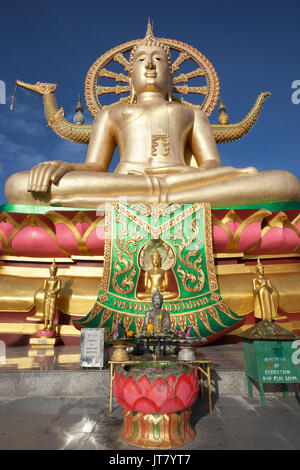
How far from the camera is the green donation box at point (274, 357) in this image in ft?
8.23

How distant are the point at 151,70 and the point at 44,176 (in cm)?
381

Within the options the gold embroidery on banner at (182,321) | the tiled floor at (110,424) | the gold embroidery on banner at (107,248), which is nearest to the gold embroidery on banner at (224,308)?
the gold embroidery on banner at (182,321)

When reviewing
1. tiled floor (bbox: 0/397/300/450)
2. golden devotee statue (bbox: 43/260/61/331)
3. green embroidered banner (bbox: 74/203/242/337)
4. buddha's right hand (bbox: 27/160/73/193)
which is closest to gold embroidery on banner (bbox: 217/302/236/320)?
green embroidered banner (bbox: 74/203/242/337)

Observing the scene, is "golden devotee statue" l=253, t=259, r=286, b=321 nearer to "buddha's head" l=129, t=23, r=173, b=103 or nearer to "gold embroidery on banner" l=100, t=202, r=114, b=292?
"gold embroidery on banner" l=100, t=202, r=114, b=292

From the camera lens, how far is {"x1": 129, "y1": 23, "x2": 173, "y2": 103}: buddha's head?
7312mm

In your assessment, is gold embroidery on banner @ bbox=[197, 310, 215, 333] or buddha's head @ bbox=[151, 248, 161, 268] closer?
gold embroidery on banner @ bbox=[197, 310, 215, 333]

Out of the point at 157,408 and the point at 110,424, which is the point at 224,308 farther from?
the point at 157,408

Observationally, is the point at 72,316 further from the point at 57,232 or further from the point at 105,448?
the point at 105,448

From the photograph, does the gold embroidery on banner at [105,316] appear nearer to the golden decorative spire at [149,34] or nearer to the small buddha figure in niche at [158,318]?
the small buddha figure in niche at [158,318]

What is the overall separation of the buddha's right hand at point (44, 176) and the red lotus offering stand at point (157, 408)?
156 inches

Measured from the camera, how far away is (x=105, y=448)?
1.76 metres

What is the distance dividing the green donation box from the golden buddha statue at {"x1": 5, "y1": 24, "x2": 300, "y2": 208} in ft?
→ 10.00

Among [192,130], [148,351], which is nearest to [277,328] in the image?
[148,351]

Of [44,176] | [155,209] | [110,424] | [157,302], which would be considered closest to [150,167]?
[155,209]
